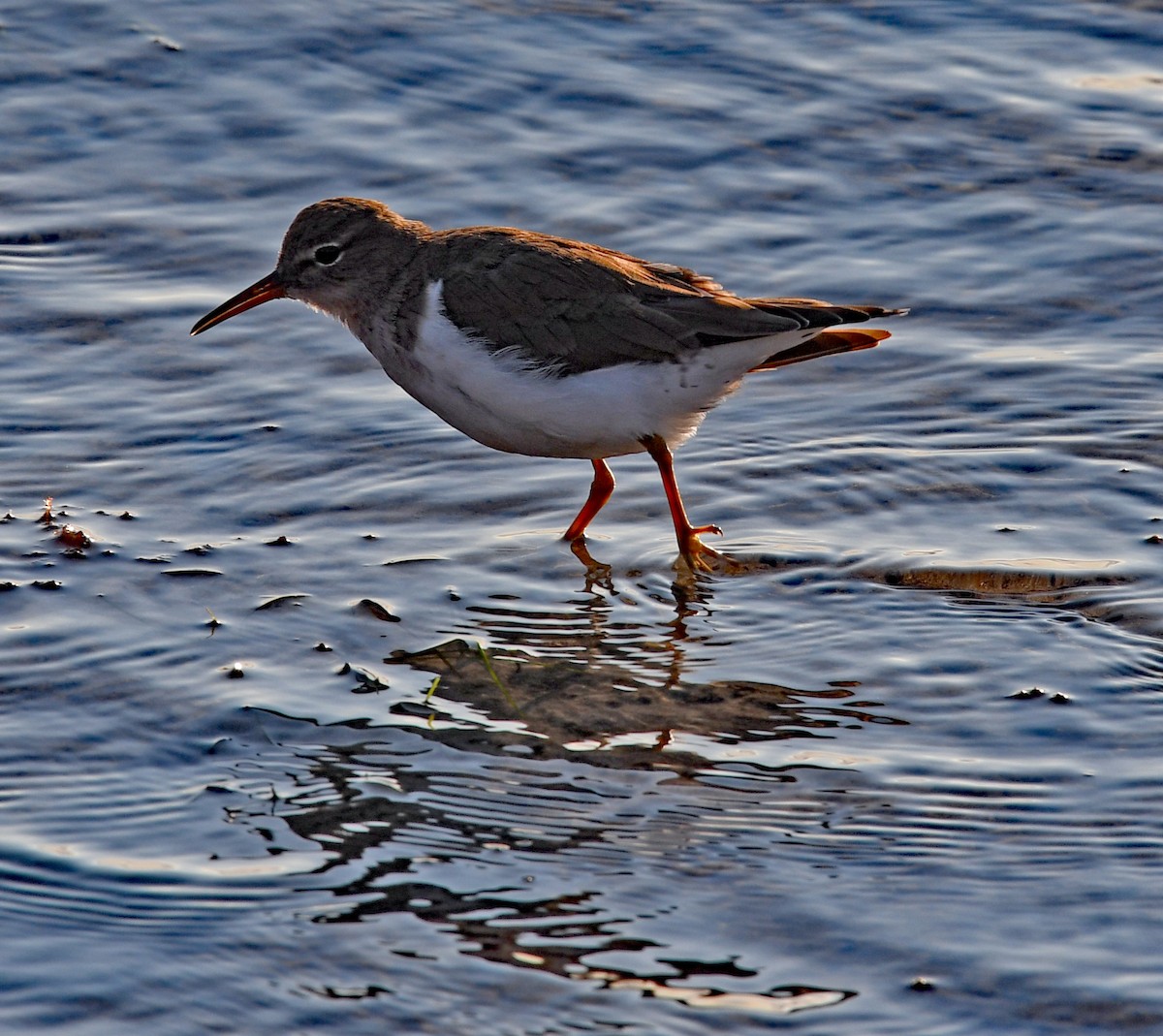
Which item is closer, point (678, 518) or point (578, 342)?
point (578, 342)

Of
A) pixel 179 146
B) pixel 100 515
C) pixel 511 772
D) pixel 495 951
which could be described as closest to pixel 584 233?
pixel 179 146

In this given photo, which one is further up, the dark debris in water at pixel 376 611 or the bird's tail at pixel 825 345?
the bird's tail at pixel 825 345

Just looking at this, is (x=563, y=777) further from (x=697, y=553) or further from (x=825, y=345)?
(x=825, y=345)

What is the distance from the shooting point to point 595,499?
25.1ft

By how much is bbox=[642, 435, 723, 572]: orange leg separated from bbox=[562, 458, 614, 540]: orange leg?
0.36 meters

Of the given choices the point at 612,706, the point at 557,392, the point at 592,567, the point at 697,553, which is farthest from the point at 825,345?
the point at 612,706

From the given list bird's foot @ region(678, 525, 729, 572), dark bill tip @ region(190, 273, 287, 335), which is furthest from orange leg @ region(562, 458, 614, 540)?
dark bill tip @ region(190, 273, 287, 335)

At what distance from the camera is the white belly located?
7.10m

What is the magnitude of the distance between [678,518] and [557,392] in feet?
2.70

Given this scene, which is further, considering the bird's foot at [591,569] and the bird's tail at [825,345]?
the bird's tail at [825,345]

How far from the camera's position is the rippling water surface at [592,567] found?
4.64 m

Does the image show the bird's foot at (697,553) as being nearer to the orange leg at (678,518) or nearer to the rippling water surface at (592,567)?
the orange leg at (678,518)

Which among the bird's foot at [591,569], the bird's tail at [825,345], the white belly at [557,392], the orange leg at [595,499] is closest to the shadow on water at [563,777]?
the bird's foot at [591,569]

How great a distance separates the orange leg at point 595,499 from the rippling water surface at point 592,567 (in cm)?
10
